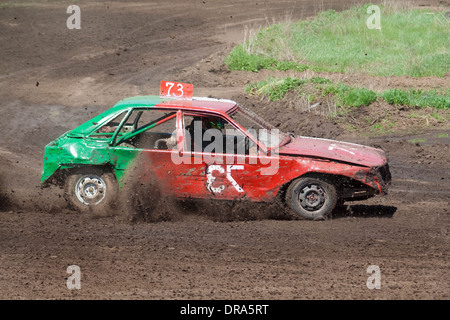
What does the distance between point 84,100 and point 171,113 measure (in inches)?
349

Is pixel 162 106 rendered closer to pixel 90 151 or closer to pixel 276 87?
pixel 90 151

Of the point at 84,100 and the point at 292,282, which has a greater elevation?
the point at 84,100

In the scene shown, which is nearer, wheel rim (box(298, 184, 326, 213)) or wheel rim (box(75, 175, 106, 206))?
wheel rim (box(298, 184, 326, 213))

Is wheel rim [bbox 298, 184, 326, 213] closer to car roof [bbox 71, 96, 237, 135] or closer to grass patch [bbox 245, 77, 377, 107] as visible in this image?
car roof [bbox 71, 96, 237, 135]

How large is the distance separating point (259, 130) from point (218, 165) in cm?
93

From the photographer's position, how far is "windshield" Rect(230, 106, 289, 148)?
861cm

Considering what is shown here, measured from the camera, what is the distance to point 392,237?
313 inches

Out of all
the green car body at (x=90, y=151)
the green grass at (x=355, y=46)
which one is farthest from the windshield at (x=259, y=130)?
the green grass at (x=355, y=46)

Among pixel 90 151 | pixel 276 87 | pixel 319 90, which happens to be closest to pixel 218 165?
pixel 90 151

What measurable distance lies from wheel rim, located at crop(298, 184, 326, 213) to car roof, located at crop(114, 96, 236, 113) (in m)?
1.57

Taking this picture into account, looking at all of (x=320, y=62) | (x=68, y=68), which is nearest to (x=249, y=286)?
(x=320, y=62)

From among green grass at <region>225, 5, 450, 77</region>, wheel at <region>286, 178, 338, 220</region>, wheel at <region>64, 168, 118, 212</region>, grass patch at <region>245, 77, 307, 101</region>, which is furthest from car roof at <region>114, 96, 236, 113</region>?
green grass at <region>225, 5, 450, 77</region>

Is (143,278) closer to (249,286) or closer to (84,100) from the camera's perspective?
(249,286)

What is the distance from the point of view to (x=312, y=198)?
8445 mm
